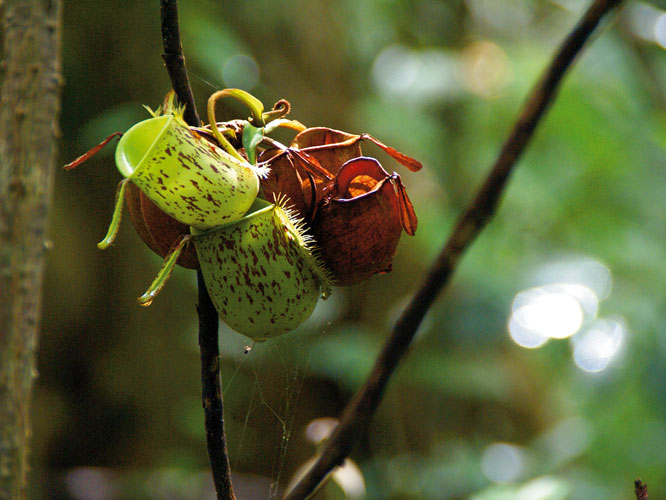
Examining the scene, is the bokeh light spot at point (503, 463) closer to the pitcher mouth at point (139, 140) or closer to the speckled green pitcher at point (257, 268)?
the speckled green pitcher at point (257, 268)

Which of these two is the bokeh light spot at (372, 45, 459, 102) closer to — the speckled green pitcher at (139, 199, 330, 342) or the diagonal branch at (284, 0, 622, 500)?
the speckled green pitcher at (139, 199, 330, 342)

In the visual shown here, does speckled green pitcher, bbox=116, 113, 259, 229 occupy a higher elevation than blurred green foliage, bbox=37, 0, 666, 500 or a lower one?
lower

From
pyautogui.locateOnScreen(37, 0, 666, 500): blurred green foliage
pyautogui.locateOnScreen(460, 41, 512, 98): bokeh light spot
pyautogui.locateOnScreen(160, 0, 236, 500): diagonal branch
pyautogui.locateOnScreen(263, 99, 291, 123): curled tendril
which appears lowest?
pyautogui.locateOnScreen(160, 0, 236, 500): diagonal branch

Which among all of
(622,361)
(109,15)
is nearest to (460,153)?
(622,361)

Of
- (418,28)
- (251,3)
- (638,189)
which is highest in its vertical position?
(418,28)

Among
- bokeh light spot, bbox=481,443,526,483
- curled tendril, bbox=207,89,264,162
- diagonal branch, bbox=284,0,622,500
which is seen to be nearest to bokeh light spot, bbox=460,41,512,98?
bokeh light spot, bbox=481,443,526,483

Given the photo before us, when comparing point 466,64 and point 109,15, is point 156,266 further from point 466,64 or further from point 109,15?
point 466,64

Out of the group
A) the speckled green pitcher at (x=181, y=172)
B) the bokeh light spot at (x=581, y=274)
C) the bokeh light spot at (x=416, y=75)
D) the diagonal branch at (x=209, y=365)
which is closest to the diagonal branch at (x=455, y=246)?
the diagonal branch at (x=209, y=365)
